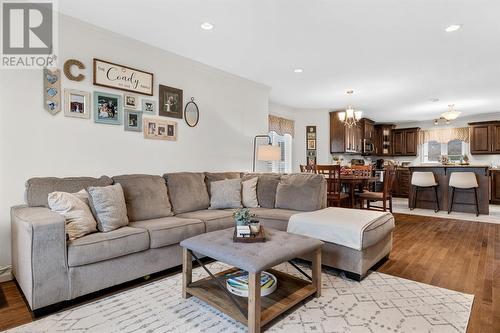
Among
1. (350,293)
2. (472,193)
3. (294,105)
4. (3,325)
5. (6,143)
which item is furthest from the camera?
(294,105)

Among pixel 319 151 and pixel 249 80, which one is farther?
pixel 319 151

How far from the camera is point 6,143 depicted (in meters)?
2.46

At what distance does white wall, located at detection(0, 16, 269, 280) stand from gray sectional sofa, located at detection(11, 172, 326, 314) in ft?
0.75

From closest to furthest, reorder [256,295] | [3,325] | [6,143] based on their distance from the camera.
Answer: [256,295] < [3,325] < [6,143]

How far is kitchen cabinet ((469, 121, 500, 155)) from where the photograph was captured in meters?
7.45

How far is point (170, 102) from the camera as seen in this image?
372cm

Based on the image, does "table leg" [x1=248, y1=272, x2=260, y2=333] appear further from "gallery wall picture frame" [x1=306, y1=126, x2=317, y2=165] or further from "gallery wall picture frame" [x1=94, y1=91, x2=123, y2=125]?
"gallery wall picture frame" [x1=306, y1=126, x2=317, y2=165]

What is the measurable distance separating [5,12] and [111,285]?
2608 mm

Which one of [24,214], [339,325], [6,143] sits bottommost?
[339,325]

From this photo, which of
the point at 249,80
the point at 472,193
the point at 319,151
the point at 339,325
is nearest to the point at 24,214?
the point at 339,325

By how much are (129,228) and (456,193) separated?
21.9ft

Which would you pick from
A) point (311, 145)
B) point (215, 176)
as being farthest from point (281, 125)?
point (215, 176)

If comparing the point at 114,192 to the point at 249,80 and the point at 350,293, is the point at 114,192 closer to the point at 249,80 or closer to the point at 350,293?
the point at 350,293

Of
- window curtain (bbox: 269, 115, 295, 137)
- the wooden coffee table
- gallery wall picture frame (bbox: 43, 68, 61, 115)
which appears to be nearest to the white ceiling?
gallery wall picture frame (bbox: 43, 68, 61, 115)
